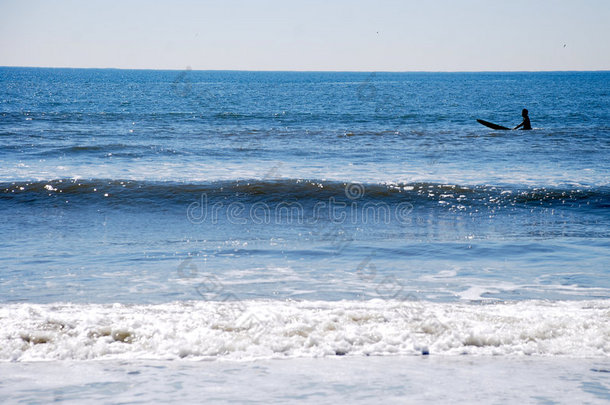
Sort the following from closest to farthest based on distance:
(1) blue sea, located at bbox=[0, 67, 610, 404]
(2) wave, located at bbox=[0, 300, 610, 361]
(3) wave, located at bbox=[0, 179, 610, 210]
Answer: (1) blue sea, located at bbox=[0, 67, 610, 404] → (2) wave, located at bbox=[0, 300, 610, 361] → (3) wave, located at bbox=[0, 179, 610, 210]

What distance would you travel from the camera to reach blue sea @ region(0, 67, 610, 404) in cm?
555

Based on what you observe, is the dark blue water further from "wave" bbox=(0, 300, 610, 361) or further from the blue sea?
"wave" bbox=(0, 300, 610, 361)

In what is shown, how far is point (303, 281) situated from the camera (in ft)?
28.5

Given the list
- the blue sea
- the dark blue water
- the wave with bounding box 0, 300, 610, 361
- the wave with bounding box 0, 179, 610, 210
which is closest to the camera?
the blue sea

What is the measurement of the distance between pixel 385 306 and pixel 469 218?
23.1ft

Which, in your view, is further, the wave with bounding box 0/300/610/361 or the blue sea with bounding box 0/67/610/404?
the wave with bounding box 0/300/610/361

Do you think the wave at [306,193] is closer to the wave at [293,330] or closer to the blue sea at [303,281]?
the blue sea at [303,281]

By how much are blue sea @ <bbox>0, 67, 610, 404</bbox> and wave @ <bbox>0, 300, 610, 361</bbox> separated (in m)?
0.02

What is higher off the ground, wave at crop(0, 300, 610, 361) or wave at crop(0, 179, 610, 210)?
wave at crop(0, 179, 610, 210)

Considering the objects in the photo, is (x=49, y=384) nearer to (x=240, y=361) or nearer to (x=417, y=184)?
(x=240, y=361)

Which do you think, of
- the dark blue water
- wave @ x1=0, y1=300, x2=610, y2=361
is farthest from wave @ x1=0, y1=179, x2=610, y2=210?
wave @ x1=0, y1=300, x2=610, y2=361

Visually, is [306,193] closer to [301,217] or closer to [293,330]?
[301,217]

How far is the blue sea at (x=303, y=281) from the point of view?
5551 millimetres

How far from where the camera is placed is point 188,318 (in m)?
6.94
